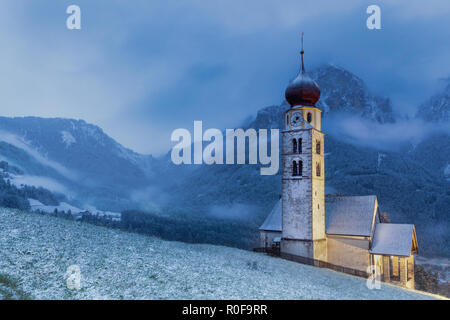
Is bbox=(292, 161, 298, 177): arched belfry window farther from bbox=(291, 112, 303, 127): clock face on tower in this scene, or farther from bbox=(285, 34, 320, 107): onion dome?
bbox=(285, 34, 320, 107): onion dome

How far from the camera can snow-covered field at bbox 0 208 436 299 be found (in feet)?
57.2

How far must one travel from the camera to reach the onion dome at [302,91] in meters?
33.8

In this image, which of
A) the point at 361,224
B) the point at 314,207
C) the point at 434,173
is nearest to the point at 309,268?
the point at 314,207

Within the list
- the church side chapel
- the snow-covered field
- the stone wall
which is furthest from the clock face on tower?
the snow-covered field

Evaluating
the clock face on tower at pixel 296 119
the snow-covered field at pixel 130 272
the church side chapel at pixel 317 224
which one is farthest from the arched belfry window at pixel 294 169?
the snow-covered field at pixel 130 272

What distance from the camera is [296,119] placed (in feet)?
112

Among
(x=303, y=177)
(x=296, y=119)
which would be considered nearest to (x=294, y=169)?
(x=303, y=177)

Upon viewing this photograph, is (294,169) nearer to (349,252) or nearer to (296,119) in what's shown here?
(296,119)

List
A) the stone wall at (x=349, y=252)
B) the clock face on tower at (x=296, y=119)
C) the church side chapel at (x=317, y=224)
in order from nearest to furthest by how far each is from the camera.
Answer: the church side chapel at (x=317, y=224) < the stone wall at (x=349, y=252) < the clock face on tower at (x=296, y=119)

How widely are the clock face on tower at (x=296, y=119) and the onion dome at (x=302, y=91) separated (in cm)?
114

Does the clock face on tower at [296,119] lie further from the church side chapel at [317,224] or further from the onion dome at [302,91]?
the onion dome at [302,91]
